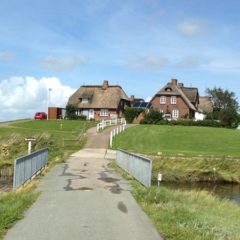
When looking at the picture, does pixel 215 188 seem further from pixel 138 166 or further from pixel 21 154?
pixel 21 154

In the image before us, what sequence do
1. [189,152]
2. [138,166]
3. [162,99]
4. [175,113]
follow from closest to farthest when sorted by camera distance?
[138,166] < [189,152] < [162,99] < [175,113]

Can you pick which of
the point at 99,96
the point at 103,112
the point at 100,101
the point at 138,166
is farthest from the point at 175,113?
the point at 138,166

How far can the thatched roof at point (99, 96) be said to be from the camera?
101 m

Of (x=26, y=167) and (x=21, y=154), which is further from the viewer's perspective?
(x=21, y=154)

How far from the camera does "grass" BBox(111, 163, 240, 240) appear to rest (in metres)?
10.3

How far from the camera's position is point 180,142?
52.5 metres

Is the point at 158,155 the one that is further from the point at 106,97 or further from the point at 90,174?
the point at 106,97

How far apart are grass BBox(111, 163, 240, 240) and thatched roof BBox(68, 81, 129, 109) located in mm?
83431

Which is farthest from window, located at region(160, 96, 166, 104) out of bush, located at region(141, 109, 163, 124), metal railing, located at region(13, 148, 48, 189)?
metal railing, located at region(13, 148, 48, 189)

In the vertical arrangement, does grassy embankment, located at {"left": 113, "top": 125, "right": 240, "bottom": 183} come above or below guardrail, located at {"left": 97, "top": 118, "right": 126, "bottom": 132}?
below

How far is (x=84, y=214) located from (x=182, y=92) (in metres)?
96.0

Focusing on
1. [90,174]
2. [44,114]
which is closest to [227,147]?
[90,174]

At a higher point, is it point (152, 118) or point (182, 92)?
point (182, 92)

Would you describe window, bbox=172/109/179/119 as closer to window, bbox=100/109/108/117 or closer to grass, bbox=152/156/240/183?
window, bbox=100/109/108/117
